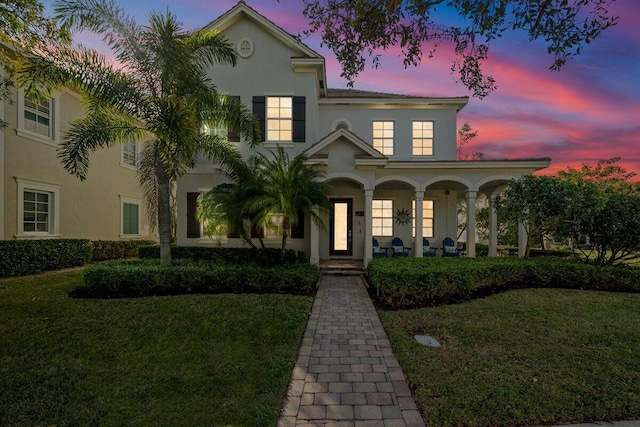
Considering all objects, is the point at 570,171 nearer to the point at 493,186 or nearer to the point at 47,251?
the point at 493,186

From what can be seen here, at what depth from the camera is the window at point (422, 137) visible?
14.8m

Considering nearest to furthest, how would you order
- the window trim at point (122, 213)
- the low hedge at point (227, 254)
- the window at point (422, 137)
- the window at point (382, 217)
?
1. the low hedge at point (227, 254)
2. the window at point (382, 217)
3. the window at point (422, 137)
4. the window trim at point (122, 213)

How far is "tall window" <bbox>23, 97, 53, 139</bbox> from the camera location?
38.7ft

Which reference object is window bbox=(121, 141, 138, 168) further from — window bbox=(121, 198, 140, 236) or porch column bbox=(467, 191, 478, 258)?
porch column bbox=(467, 191, 478, 258)

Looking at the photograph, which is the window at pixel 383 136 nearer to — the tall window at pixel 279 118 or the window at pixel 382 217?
the window at pixel 382 217

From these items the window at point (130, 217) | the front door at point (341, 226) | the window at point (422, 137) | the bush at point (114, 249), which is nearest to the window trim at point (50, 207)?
the bush at point (114, 249)

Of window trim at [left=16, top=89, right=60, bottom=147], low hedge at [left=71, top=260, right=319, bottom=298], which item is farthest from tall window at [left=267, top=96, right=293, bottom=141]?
window trim at [left=16, top=89, right=60, bottom=147]

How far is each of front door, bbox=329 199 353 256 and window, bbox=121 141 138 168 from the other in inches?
491

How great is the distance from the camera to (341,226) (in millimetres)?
13703

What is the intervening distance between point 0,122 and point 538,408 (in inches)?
547

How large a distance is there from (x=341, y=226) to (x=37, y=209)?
12664mm

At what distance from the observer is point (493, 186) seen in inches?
539

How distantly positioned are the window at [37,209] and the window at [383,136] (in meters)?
14.5

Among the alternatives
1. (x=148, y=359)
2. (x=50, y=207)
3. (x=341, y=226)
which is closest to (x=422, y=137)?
(x=341, y=226)
